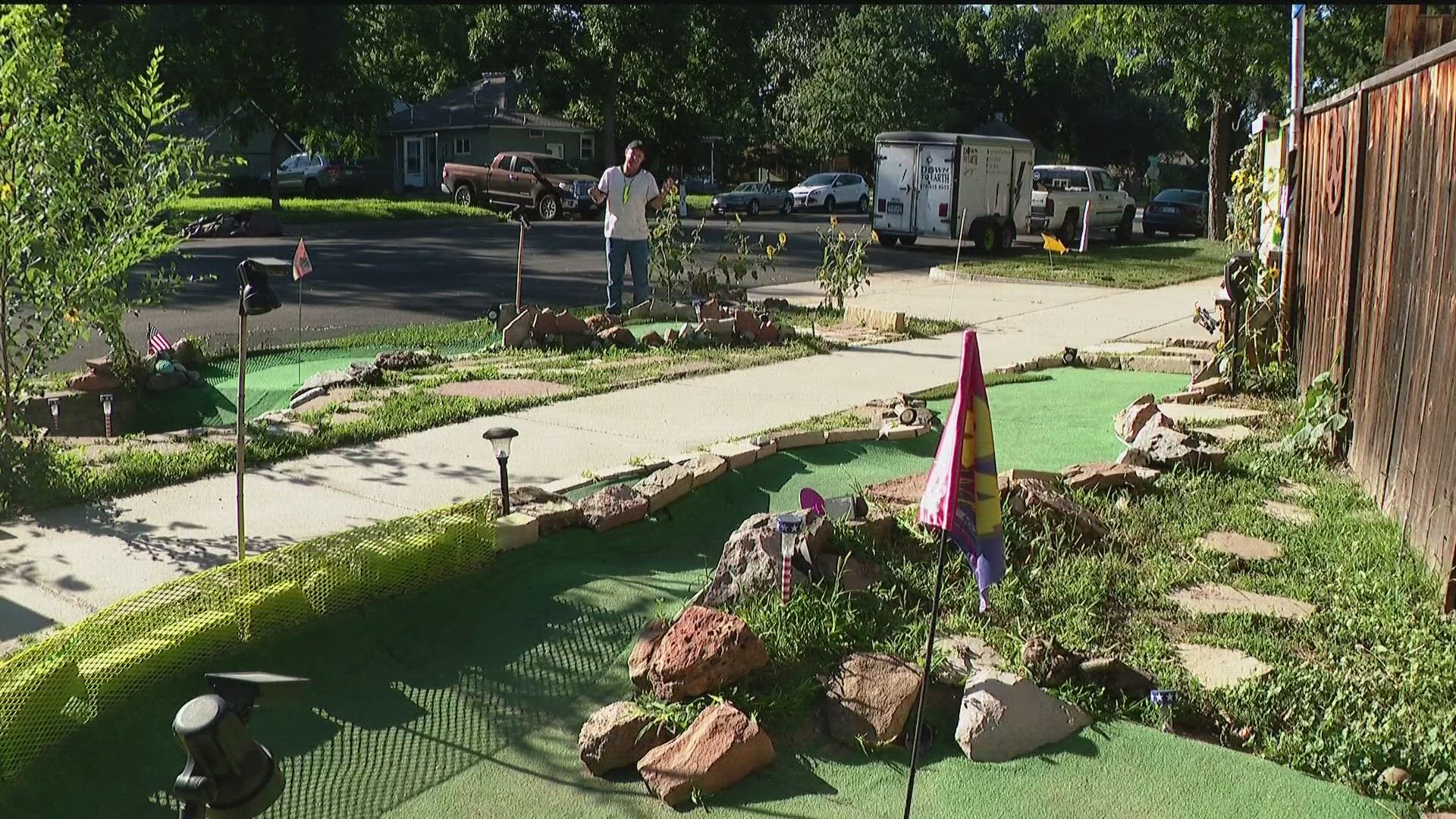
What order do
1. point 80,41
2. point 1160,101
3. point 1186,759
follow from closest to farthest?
point 1186,759 → point 80,41 → point 1160,101

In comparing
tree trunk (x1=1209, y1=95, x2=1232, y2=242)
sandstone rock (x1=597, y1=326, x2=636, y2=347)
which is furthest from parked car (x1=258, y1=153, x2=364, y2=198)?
sandstone rock (x1=597, y1=326, x2=636, y2=347)

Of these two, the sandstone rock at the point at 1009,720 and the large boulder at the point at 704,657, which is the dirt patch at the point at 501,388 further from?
the sandstone rock at the point at 1009,720

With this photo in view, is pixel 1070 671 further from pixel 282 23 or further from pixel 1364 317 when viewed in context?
pixel 282 23

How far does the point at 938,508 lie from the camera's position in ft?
10.3

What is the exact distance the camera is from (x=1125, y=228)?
103 feet

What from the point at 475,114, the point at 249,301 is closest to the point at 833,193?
the point at 475,114

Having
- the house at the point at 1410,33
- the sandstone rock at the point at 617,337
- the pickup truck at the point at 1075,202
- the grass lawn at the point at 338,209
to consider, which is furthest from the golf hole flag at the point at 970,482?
the grass lawn at the point at 338,209

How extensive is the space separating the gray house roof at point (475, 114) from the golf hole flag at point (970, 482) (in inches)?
1823

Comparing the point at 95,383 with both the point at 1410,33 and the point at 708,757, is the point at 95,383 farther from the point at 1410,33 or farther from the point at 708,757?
the point at 1410,33

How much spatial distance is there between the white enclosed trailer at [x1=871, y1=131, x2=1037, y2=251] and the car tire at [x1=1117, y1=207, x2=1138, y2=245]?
6337mm

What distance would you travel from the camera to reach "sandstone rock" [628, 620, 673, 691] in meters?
4.11

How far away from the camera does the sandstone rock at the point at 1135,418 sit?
A: 24.7 feet

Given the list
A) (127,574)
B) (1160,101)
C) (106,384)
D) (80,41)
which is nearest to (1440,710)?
(127,574)

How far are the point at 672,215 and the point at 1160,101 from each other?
57.1m
